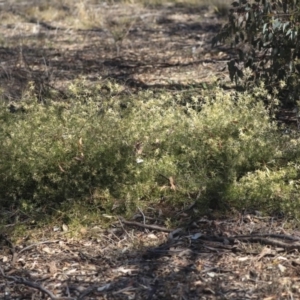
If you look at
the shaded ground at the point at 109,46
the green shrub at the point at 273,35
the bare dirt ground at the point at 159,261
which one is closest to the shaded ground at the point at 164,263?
the bare dirt ground at the point at 159,261

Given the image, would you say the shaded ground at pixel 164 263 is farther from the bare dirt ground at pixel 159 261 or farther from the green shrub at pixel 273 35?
the green shrub at pixel 273 35

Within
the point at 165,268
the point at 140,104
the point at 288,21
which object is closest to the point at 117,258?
the point at 165,268

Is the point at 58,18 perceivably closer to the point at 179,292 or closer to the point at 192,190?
the point at 192,190

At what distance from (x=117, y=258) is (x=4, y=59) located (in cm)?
543

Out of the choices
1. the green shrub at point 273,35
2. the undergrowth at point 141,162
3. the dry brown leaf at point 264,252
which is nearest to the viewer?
the dry brown leaf at point 264,252

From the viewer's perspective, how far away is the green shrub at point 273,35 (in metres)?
5.22

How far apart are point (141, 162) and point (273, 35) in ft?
5.77

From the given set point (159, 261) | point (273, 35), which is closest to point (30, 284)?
point (159, 261)

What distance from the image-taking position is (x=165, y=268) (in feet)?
11.5

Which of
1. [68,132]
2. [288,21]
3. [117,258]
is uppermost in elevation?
[288,21]

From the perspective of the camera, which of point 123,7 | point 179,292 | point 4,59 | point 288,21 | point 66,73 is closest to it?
point 179,292

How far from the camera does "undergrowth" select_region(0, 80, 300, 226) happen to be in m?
4.11

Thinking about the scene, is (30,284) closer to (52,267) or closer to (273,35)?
(52,267)

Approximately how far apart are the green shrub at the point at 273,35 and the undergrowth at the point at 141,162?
0.89m
